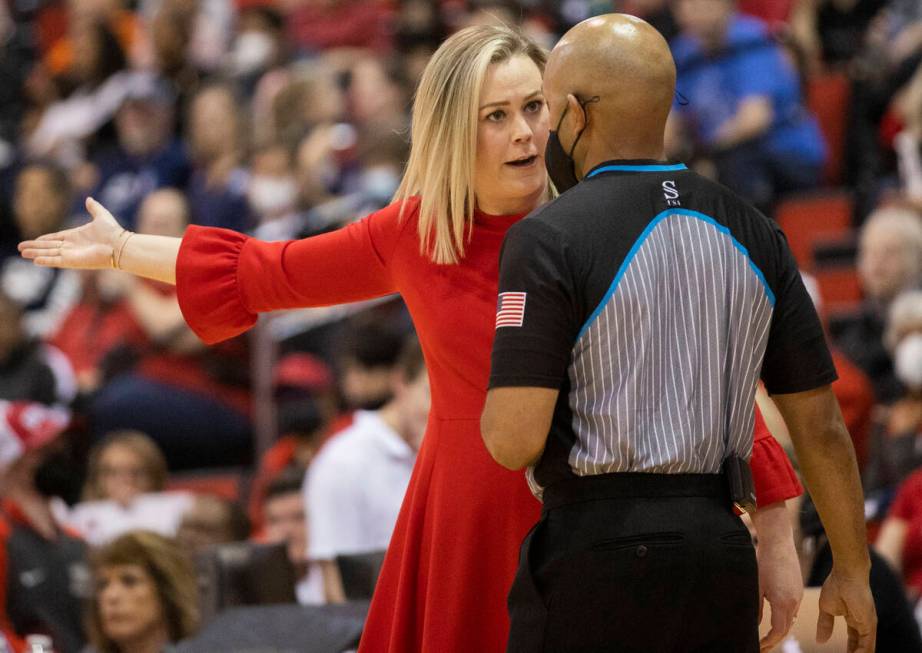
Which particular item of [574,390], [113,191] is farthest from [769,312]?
[113,191]

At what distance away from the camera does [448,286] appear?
10.4 feet

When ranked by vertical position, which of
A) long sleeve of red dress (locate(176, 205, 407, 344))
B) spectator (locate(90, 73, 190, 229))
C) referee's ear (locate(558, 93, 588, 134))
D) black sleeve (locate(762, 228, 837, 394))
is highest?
spectator (locate(90, 73, 190, 229))

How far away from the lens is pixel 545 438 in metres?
2.59

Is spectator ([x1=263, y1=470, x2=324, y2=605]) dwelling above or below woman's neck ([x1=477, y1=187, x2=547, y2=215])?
below

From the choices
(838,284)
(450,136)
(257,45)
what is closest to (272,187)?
(257,45)

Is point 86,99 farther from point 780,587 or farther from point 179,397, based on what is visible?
point 780,587

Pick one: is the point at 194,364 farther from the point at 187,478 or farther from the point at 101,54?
the point at 101,54

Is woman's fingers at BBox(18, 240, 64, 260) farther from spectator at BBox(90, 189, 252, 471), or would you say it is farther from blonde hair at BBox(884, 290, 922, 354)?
→ spectator at BBox(90, 189, 252, 471)

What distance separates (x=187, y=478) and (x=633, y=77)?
19.0ft

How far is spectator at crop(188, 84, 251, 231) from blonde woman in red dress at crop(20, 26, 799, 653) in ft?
19.2

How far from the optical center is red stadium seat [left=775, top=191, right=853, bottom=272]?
8.38 m

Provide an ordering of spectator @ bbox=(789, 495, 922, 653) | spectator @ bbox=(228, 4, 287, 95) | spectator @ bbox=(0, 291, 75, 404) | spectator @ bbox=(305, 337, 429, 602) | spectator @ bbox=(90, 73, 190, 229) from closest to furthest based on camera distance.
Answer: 1. spectator @ bbox=(789, 495, 922, 653)
2. spectator @ bbox=(305, 337, 429, 602)
3. spectator @ bbox=(0, 291, 75, 404)
4. spectator @ bbox=(90, 73, 190, 229)
5. spectator @ bbox=(228, 4, 287, 95)

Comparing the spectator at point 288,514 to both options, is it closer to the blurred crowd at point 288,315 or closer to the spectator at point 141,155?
the blurred crowd at point 288,315

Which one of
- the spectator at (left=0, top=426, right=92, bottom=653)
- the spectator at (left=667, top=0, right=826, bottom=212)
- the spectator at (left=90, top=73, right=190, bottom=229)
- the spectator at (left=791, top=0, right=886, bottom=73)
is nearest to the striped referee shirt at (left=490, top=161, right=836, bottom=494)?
the spectator at (left=0, top=426, right=92, bottom=653)
